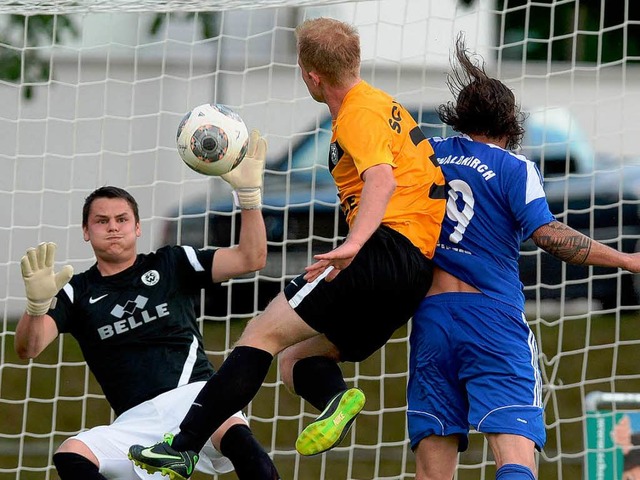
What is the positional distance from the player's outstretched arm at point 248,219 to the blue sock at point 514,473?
1.43 metres

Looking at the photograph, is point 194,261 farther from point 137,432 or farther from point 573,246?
point 573,246

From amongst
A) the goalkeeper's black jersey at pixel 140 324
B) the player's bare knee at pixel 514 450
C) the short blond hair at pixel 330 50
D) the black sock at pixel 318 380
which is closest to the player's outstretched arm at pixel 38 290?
the goalkeeper's black jersey at pixel 140 324

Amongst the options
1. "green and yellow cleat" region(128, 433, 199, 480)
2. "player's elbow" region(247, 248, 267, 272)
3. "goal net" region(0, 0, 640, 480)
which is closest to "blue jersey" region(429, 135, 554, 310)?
"player's elbow" region(247, 248, 267, 272)

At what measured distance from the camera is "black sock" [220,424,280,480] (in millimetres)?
4578

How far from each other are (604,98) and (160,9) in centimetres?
283

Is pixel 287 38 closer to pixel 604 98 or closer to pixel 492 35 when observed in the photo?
pixel 492 35

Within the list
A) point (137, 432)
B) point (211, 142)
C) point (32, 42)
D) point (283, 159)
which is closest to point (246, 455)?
point (137, 432)

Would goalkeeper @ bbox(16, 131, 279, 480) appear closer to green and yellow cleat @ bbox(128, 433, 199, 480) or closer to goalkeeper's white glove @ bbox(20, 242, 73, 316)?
goalkeeper's white glove @ bbox(20, 242, 73, 316)

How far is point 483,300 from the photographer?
14.2 ft

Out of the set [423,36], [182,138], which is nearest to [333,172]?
[182,138]

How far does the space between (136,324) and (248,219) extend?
692 millimetres

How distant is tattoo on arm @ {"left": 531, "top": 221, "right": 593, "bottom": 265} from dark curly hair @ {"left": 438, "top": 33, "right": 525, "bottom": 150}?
1.51ft

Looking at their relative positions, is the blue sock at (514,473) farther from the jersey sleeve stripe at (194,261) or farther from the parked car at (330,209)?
the parked car at (330,209)

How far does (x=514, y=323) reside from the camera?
4.34 meters
